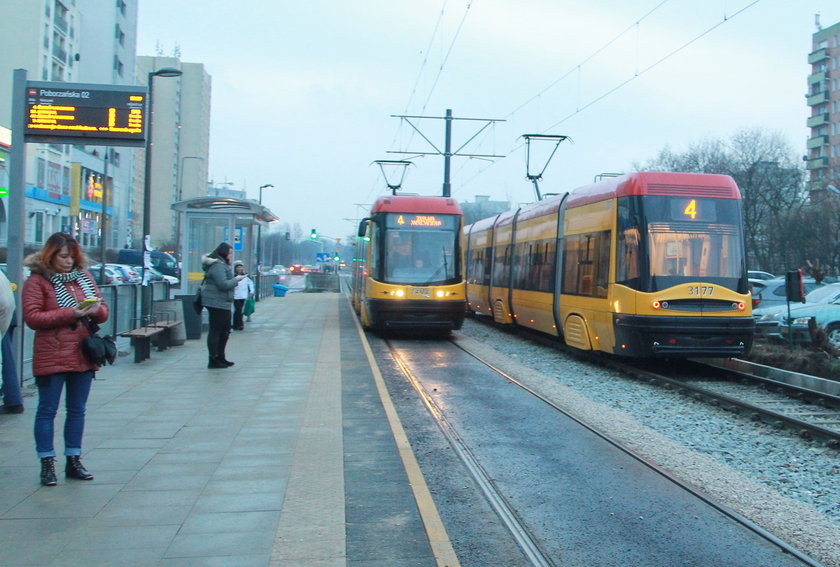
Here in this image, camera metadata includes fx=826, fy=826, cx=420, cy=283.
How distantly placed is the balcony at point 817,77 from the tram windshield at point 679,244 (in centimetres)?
8912

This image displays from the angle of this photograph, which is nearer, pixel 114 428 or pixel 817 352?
pixel 114 428

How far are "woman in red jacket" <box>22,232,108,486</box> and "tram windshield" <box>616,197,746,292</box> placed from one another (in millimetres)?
8959

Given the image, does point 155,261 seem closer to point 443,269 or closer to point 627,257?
point 443,269

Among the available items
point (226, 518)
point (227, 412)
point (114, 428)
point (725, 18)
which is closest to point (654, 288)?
point (725, 18)

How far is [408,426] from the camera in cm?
866

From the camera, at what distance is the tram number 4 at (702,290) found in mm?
12688

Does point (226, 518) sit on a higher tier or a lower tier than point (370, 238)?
lower

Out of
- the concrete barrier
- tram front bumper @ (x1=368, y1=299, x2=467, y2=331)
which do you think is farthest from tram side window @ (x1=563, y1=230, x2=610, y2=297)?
the concrete barrier

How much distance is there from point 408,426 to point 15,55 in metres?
53.0

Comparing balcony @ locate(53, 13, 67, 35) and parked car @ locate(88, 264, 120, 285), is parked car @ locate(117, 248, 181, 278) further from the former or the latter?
balcony @ locate(53, 13, 67, 35)

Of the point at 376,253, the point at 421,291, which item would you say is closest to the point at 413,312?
the point at 421,291

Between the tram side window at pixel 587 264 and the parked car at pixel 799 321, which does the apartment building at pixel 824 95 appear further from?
the tram side window at pixel 587 264

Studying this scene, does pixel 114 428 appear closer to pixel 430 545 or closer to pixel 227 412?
pixel 227 412

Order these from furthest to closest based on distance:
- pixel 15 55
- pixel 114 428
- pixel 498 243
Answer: pixel 15 55 < pixel 498 243 < pixel 114 428
